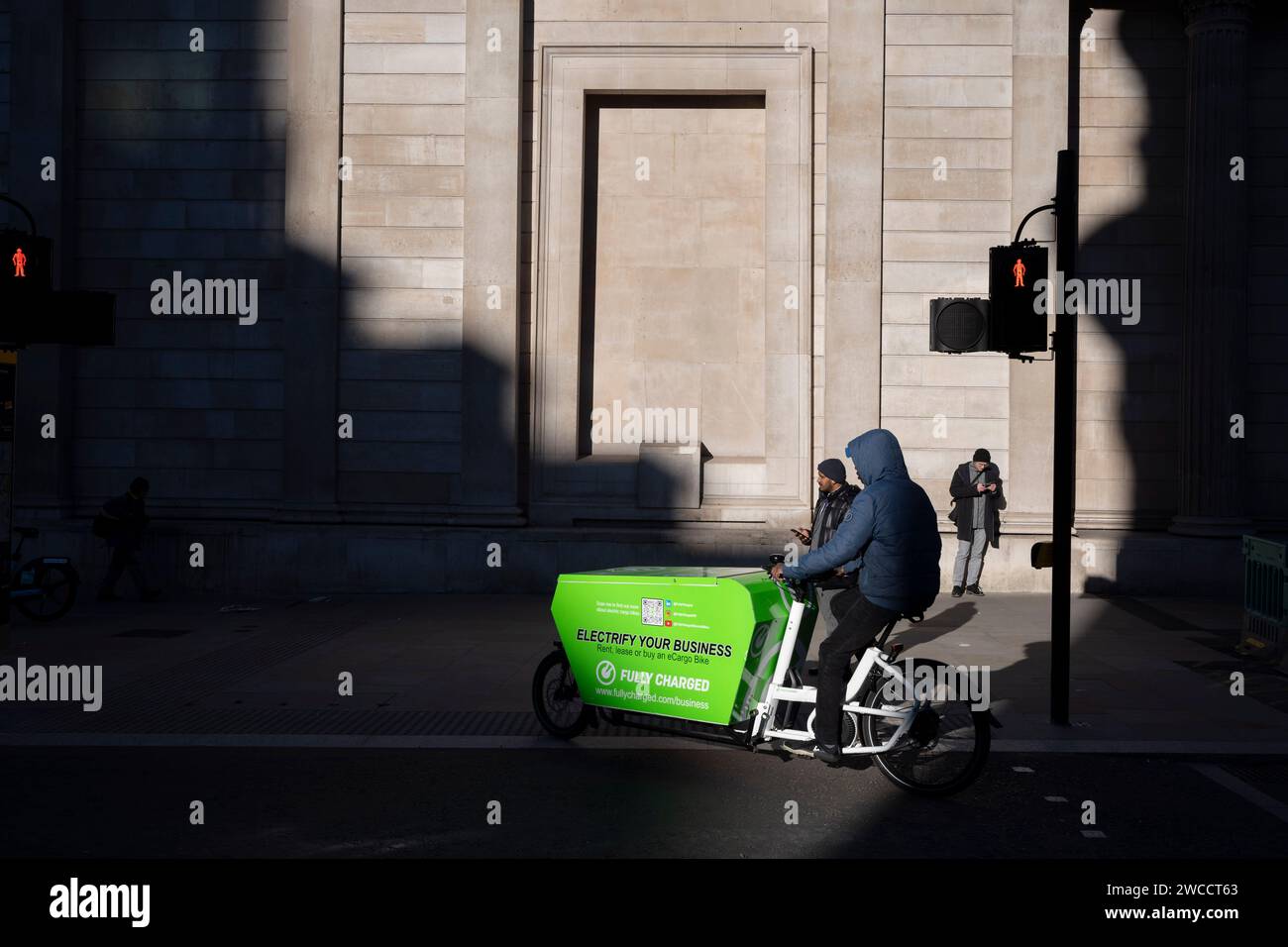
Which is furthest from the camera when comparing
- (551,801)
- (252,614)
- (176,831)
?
(252,614)

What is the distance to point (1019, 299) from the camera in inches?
335

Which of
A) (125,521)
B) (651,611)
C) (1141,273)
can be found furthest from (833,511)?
(125,521)

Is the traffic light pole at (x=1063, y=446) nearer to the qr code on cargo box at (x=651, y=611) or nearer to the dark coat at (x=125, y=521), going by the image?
the qr code on cargo box at (x=651, y=611)

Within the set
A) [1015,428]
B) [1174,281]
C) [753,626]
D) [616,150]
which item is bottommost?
[753,626]

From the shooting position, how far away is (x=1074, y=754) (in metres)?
7.89

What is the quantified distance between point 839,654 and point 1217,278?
446 inches

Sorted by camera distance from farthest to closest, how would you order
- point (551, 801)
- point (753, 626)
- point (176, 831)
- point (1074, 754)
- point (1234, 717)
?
point (1234, 717)
point (1074, 754)
point (753, 626)
point (551, 801)
point (176, 831)

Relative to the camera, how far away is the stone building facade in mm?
16031

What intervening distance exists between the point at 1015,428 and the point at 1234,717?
293 inches

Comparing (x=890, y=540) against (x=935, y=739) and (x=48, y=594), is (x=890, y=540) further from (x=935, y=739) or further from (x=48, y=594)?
(x=48, y=594)

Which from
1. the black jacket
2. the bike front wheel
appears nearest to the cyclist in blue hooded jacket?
the bike front wheel

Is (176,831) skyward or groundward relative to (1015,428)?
groundward
